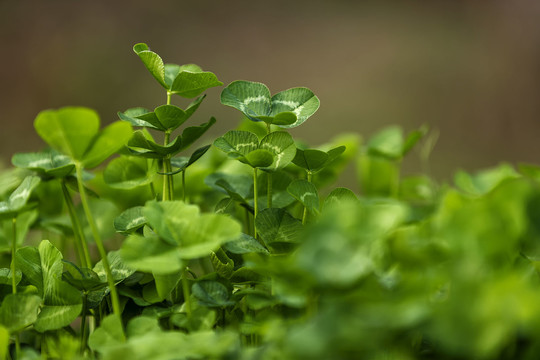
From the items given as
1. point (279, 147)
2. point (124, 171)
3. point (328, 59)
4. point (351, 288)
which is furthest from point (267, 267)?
point (328, 59)

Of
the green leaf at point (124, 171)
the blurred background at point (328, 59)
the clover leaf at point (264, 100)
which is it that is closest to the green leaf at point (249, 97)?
the clover leaf at point (264, 100)

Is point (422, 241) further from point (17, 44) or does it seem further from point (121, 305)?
point (17, 44)

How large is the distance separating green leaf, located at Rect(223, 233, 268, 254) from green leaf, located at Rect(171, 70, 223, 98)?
10 cm

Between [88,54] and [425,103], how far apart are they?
4.83ft

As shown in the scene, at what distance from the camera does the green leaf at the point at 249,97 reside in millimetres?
356

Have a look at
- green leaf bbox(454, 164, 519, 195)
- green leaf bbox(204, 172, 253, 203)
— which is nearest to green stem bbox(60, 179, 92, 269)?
green leaf bbox(204, 172, 253, 203)

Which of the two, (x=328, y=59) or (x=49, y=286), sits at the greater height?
(x=328, y=59)

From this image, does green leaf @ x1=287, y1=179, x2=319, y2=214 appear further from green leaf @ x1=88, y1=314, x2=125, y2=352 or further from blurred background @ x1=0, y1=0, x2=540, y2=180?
blurred background @ x1=0, y1=0, x2=540, y2=180

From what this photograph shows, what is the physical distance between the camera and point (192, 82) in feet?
1.15

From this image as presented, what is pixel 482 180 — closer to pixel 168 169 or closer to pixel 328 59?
pixel 168 169

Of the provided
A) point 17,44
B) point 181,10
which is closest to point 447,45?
point 181,10

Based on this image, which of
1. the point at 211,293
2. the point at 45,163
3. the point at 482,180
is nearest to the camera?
the point at 211,293

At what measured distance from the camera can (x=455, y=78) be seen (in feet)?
7.65

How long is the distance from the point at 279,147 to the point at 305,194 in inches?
1.4
